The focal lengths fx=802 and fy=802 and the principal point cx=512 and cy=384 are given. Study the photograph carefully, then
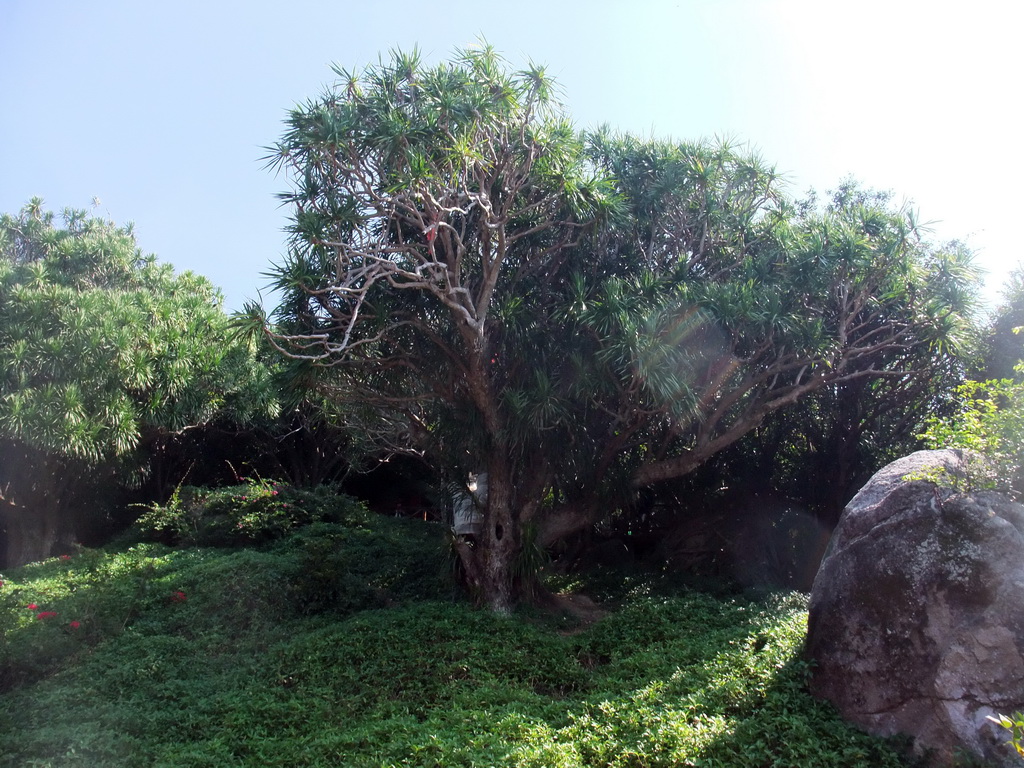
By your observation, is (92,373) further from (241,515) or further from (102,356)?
(241,515)

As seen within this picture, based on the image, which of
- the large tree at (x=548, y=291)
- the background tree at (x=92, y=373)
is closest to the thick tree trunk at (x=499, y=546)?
the large tree at (x=548, y=291)

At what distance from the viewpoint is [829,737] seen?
193 inches

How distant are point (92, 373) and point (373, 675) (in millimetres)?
7262

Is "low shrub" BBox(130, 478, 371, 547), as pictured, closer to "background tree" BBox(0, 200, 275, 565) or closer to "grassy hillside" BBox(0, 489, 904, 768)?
"background tree" BBox(0, 200, 275, 565)

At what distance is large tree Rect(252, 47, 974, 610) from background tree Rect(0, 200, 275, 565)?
10.5ft

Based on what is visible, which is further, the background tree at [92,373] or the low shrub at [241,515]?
the low shrub at [241,515]

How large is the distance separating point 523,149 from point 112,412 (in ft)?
24.0

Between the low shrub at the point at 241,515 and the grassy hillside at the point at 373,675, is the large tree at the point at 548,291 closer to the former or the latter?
the grassy hillside at the point at 373,675

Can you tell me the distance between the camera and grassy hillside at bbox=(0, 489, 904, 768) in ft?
16.8

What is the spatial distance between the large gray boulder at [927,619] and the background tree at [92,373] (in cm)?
814

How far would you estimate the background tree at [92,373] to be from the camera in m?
Result: 11.3

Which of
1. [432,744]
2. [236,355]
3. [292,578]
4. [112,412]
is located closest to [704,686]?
[432,744]

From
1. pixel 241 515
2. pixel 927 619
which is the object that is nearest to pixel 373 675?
pixel 927 619

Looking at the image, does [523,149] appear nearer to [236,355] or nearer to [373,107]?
[373,107]
